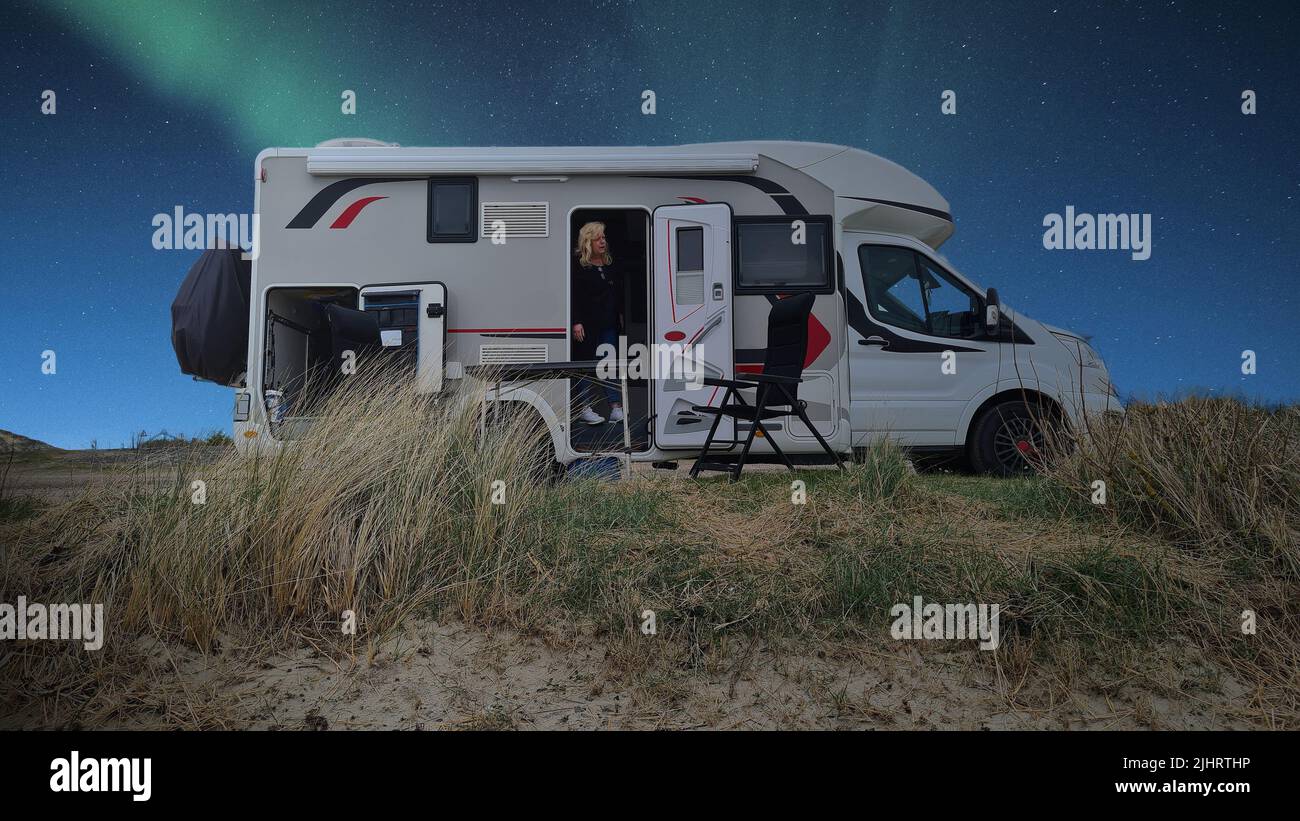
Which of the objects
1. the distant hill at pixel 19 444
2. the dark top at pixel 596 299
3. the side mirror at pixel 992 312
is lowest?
the distant hill at pixel 19 444

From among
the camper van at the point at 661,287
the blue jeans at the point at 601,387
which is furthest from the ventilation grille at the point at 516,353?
the blue jeans at the point at 601,387

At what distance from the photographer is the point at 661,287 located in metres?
6.55

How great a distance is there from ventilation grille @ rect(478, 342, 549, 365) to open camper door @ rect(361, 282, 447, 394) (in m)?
0.34

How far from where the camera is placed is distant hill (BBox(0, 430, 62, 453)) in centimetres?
330

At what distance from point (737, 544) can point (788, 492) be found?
1.24 metres

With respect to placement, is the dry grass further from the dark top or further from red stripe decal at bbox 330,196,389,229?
the dark top

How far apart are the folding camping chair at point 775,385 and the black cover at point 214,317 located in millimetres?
4099

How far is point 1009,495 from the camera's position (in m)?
4.54

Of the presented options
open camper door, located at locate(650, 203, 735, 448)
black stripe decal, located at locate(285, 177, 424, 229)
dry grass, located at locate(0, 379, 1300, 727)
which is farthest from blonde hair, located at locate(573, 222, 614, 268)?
dry grass, located at locate(0, 379, 1300, 727)

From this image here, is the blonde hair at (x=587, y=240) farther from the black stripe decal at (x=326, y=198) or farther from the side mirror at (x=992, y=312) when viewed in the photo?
the side mirror at (x=992, y=312)

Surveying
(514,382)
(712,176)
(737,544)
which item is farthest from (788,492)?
(712,176)

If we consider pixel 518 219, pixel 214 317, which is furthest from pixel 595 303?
pixel 214 317

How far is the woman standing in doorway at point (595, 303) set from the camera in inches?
269

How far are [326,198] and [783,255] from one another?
406 centimetres
